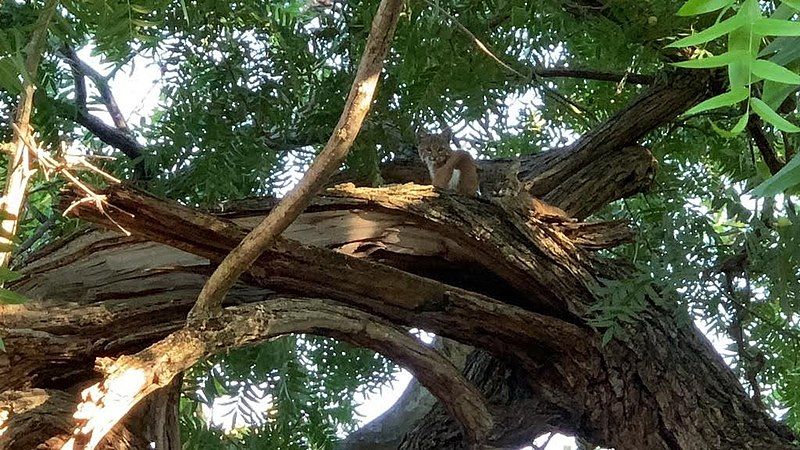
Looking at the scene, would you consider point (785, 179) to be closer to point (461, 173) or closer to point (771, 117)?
point (771, 117)

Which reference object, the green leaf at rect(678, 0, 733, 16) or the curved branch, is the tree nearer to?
the curved branch

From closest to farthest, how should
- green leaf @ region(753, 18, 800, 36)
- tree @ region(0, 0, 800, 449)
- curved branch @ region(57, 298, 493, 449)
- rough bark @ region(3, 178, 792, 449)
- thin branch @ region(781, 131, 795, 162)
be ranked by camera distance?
green leaf @ region(753, 18, 800, 36)
curved branch @ region(57, 298, 493, 449)
tree @ region(0, 0, 800, 449)
rough bark @ region(3, 178, 792, 449)
thin branch @ region(781, 131, 795, 162)

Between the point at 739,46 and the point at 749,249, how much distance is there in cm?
131

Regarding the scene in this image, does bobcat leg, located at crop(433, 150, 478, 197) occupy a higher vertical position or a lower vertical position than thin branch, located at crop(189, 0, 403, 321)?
higher

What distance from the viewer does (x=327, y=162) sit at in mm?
1083

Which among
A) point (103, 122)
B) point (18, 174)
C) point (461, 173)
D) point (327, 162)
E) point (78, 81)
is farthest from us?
point (461, 173)

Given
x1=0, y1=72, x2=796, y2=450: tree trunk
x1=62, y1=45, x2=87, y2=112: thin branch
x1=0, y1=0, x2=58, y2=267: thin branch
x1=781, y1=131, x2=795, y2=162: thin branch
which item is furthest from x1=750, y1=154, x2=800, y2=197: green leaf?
x1=62, y1=45, x2=87, y2=112: thin branch

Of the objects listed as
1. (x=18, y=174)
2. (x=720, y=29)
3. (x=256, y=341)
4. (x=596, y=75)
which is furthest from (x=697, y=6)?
(x=596, y=75)

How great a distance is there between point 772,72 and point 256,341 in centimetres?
108

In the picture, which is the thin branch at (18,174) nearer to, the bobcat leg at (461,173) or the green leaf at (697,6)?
the green leaf at (697,6)

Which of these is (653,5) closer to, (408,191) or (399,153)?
(408,191)

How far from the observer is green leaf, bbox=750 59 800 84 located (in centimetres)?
39

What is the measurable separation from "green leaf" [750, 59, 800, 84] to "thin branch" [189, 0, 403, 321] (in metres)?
0.63

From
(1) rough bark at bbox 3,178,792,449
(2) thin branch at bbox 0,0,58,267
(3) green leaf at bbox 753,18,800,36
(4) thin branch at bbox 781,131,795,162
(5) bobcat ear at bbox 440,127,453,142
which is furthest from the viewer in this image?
(5) bobcat ear at bbox 440,127,453,142
